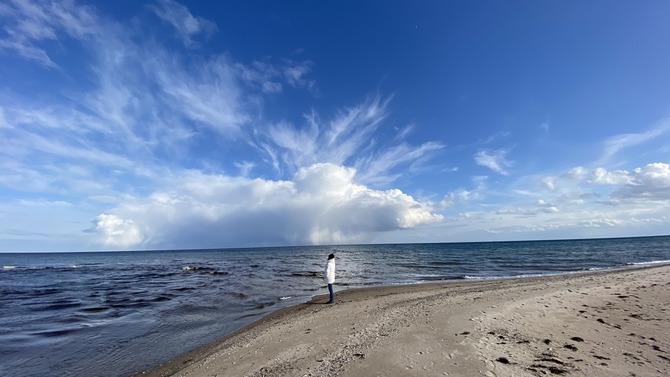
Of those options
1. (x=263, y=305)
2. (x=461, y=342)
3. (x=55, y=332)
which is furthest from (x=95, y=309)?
(x=461, y=342)

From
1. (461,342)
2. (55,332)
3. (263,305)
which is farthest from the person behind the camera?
(263,305)

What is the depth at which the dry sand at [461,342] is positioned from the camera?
6633 mm

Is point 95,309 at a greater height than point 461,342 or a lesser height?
lesser

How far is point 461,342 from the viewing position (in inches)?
316

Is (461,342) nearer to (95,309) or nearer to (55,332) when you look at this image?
(55,332)

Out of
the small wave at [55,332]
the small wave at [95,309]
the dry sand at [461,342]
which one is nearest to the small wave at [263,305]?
the dry sand at [461,342]

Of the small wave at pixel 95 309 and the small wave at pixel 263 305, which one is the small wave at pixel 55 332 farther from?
the small wave at pixel 263 305

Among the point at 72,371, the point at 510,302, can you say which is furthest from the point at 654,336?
the point at 72,371

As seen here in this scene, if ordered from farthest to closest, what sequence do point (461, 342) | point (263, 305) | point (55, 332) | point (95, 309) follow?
point (263, 305), point (95, 309), point (55, 332), point (461, 342)

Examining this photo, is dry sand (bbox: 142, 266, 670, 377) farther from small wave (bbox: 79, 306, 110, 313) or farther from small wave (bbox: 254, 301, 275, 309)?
small wave (bbox: 79, 306, 110, 313)

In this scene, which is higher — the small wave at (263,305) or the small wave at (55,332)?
the small wave at (263,305)

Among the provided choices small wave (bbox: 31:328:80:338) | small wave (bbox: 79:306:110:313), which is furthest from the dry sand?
small wave (bbox: 79:306:110:313)

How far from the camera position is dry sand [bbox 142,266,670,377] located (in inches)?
261

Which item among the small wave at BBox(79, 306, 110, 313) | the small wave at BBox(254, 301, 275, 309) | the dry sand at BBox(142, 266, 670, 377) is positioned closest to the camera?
the dry sand at BBox(142, 266, 670, 377)
